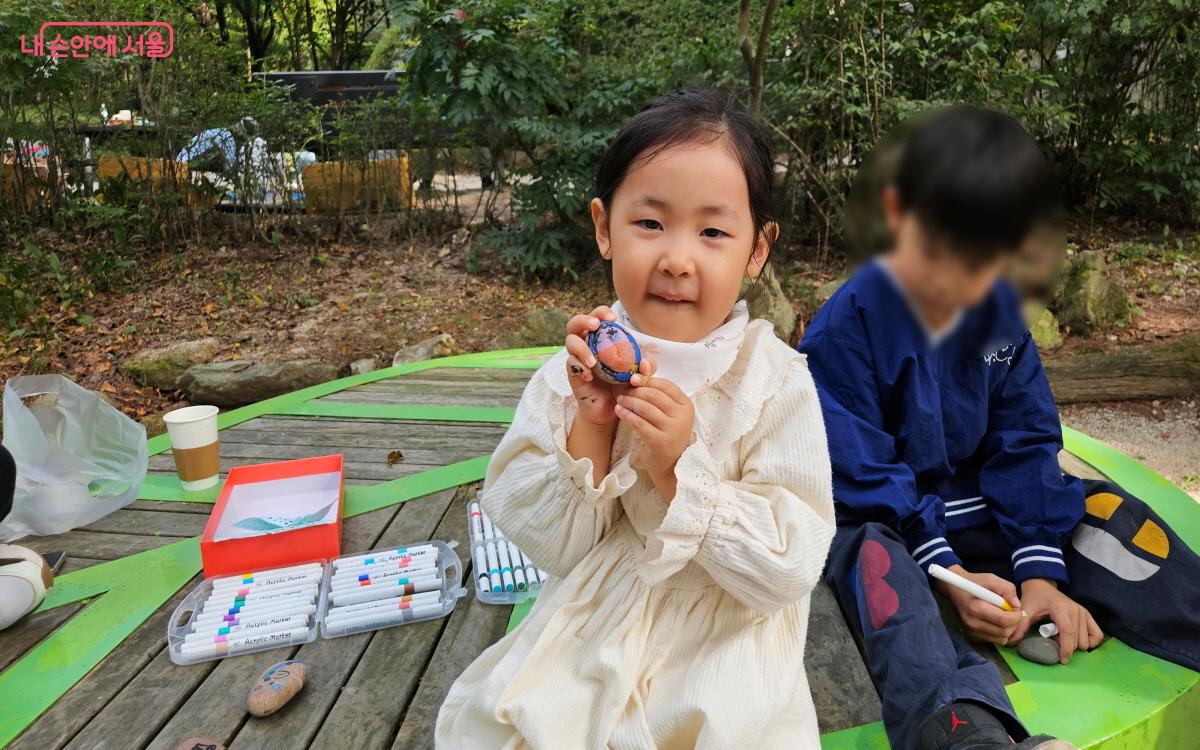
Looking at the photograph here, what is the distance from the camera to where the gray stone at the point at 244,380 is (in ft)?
14.3

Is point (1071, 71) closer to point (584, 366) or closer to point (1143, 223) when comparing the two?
point (1143, 223)

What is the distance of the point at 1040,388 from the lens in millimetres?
1556

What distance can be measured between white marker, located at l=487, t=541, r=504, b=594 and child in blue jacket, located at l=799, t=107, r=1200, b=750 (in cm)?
73

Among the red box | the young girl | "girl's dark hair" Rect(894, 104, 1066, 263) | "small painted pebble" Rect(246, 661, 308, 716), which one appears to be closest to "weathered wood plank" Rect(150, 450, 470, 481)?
the red box

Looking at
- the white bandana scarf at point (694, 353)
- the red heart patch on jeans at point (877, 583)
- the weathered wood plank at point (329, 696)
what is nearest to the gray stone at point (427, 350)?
the weathered wood plank at point (329, 696)

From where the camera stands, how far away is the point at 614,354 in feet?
3.03

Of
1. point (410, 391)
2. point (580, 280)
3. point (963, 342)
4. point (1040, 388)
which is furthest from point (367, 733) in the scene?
point (580, 280)

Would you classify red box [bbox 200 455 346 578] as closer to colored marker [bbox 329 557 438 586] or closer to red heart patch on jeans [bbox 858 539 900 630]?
colored marker [bbox 329 557 438 586]

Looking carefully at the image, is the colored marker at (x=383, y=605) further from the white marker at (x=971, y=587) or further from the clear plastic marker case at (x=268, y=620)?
the white marker at (x=971, y=587)

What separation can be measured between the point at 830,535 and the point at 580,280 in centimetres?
492

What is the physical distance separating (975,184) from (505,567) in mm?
1547

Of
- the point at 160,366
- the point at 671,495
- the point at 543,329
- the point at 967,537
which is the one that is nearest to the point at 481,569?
the point at 671,495

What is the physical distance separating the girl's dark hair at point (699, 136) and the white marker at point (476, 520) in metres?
1.10

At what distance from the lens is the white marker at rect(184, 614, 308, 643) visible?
5.07 feet
